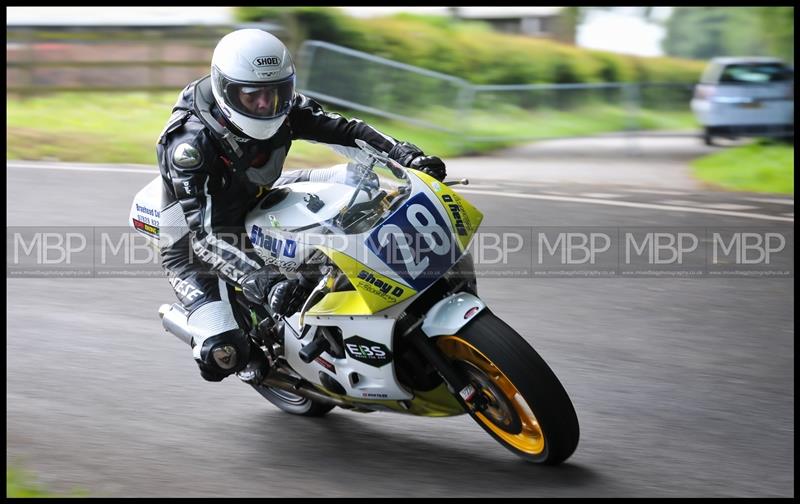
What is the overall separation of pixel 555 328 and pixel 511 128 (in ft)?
27.6

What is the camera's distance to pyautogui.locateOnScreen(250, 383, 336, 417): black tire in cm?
579

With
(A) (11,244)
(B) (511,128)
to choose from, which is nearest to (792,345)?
(A) (11,244)

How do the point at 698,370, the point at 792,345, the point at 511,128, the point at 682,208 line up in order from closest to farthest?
the point at 698,370, the point at 792,345, the point at 682,208, the point at 511,128

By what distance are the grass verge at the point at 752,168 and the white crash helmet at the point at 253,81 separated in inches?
327

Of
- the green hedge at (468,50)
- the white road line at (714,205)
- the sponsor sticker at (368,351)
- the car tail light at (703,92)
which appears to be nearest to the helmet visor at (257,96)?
the sponsor sticker at (368,351)

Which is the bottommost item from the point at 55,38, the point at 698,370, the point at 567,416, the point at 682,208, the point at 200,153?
the point at 55,38

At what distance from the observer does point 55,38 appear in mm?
15977

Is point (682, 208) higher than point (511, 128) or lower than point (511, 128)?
higher

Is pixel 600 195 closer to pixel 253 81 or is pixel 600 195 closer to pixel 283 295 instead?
pixel 253 81

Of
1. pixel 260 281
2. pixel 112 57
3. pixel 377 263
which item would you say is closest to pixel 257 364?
pixel 260 281

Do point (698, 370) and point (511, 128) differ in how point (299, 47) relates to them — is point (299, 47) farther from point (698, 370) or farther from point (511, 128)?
point (698, 370)

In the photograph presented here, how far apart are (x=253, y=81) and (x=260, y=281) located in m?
0.93

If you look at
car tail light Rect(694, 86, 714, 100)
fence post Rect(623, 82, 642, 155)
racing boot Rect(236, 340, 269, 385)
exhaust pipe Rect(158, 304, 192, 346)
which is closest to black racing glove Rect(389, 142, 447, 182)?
racing boot Rect(236, 340, 269, 385)

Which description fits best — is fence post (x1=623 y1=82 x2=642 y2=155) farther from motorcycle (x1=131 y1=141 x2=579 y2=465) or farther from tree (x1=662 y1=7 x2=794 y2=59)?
motorcycle (x1=131 y1=141 x2=579 y2=465)
